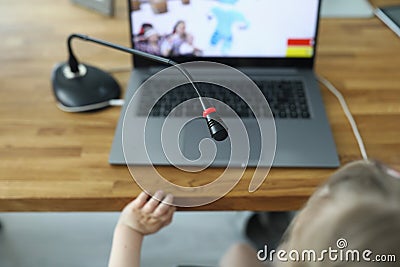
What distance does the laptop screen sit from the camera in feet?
3.48

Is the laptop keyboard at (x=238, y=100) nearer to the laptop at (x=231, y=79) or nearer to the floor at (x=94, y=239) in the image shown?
the laptop at (x=231, y=79)

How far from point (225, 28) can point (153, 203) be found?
380 mm

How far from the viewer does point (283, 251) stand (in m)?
0.75

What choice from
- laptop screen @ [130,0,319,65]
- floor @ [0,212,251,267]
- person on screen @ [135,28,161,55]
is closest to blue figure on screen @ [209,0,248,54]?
laptop screen @ [130,0,319,65]

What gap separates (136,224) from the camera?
37.9 inches

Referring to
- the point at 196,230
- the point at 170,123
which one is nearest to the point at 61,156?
the point at 170,123

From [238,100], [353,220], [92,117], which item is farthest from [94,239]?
[353,220]

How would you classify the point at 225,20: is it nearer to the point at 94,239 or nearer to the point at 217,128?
the point at 217,128

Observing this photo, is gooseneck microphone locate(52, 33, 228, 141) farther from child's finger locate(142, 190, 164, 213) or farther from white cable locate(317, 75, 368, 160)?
white cable locate(317, 75, 368, 160)

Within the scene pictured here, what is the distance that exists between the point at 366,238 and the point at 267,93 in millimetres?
494

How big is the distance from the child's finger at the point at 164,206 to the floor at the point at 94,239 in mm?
616

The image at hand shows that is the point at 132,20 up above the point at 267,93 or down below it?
above

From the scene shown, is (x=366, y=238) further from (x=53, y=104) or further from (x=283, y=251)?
(x=53, y=104)

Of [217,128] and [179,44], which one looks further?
[179,44]
